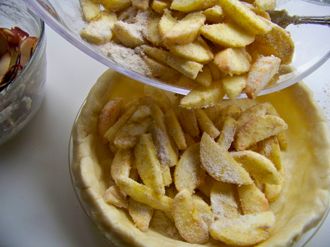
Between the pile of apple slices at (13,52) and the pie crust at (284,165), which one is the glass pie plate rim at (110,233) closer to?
the pie crust at (284,165)

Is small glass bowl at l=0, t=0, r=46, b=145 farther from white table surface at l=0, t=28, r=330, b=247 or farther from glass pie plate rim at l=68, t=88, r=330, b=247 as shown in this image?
glass pie plate rim at l=68, t=88, r=330, b=247

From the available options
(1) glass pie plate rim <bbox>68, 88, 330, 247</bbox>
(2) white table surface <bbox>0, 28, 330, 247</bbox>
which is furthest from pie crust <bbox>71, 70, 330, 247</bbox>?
(2) white table surface <bbox>0, 28, 330, 247</bbox>

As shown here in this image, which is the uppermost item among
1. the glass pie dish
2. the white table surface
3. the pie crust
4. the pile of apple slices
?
the glass pie dish

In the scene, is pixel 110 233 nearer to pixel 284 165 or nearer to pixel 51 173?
pixel 51 173

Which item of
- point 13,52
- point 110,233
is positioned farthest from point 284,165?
point 13,52

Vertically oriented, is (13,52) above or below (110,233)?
above

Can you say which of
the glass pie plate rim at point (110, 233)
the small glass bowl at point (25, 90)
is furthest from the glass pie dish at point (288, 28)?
the glass pie plate rim at point (110, 233)

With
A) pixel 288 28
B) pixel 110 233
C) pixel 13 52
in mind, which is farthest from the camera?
pixel 13 52
